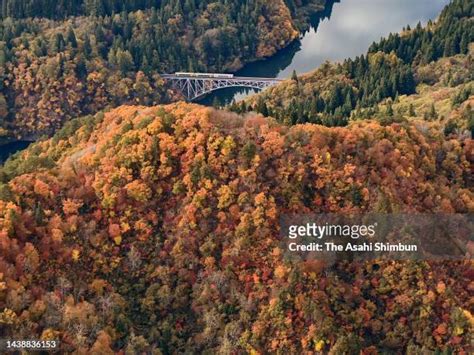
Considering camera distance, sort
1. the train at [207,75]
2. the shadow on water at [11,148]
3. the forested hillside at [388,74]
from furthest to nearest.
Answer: the train at [207,75]
the shadow on water at [11,148]
the forested hillside at [388,74]

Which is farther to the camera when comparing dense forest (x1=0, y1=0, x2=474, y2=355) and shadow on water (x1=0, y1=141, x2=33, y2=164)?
shadow on water (x1=0, y1=141, x2=33, y2=164)

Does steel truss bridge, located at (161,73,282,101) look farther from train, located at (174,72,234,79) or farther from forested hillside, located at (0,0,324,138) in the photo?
forested hillside, located at (0,0,324,138)

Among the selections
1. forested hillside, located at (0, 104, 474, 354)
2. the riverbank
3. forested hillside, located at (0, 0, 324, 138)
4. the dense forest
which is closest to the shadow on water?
the riverbank

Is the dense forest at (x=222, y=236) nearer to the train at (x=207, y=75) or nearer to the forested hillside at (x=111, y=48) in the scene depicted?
the forested hillside at (x=111, y=48)

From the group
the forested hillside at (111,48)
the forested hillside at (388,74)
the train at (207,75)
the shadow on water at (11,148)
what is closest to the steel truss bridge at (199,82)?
the train at (207,75)

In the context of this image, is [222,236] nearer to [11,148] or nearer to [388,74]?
[388,74]

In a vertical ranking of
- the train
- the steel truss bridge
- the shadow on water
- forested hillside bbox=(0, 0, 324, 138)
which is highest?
forested hillside bbox=(0, 0, 324, 138)
